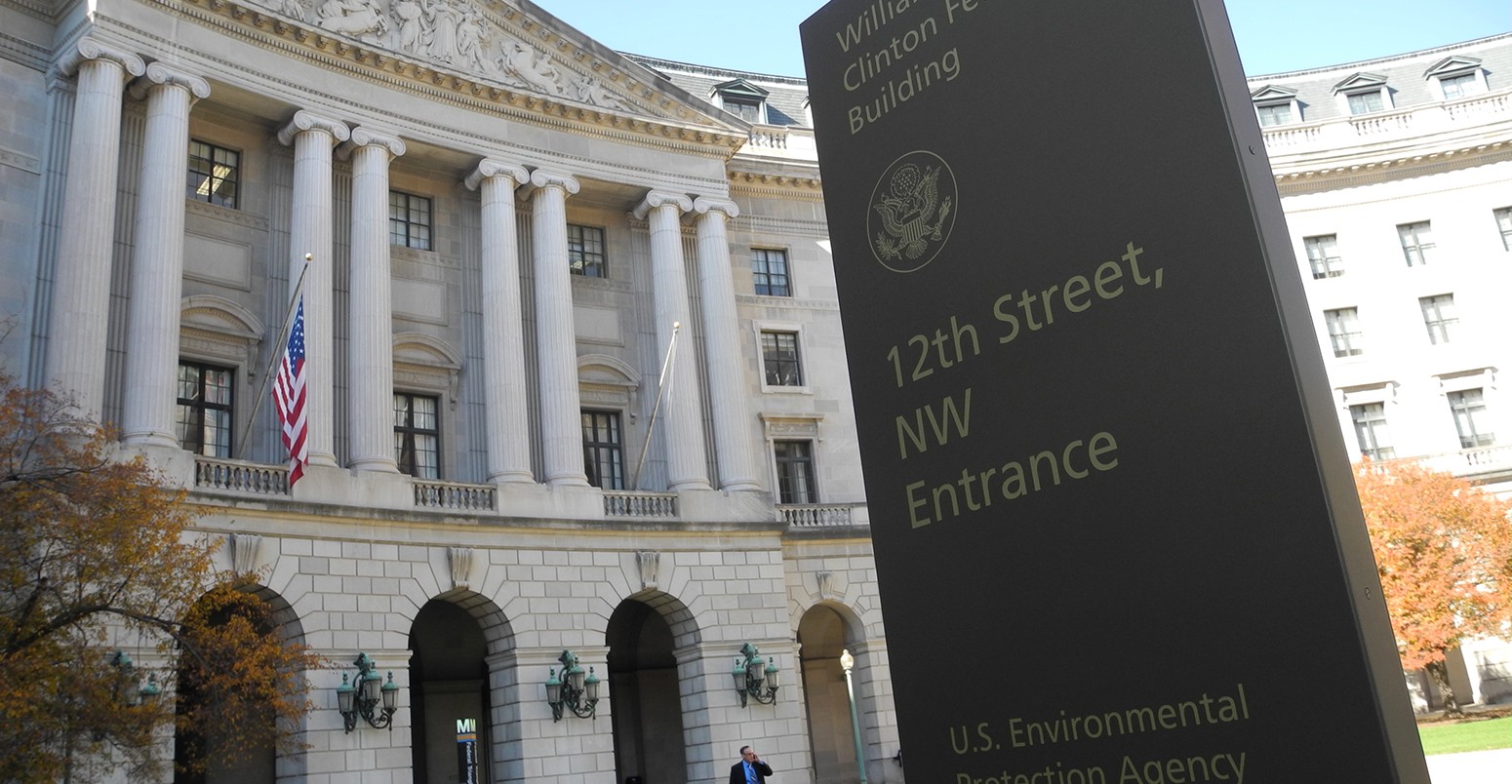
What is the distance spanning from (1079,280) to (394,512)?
87.7ft

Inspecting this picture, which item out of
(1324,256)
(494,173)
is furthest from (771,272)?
(1324,256)

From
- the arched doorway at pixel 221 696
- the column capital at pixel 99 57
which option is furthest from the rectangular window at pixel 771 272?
the arched doorway at pixel 221 696

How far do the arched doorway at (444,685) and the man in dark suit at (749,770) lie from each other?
1176cm

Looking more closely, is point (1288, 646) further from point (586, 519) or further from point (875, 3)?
point (586, 519)

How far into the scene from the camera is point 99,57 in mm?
27344

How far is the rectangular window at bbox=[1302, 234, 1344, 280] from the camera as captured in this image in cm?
4900

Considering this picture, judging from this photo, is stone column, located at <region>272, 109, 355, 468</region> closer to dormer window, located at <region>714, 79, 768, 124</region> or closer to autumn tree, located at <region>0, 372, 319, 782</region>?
autumn tree, located at <region>0, 372, 319, 782</region>

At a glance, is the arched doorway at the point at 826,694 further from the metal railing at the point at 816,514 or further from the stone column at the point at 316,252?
the stone column at the point at 316,252

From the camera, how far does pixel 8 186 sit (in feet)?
89.4

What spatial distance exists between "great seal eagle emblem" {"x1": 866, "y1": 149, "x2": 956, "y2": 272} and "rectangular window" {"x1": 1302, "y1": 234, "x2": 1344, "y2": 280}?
4900 centimetres

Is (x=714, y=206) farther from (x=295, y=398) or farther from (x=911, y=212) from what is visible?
(x=911, y=212)

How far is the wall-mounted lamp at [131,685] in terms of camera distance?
19250mm

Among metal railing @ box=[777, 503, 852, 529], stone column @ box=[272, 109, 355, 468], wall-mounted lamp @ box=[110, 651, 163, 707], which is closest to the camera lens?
wall-mounted lamp @ box=[110, 651, 163, 707]

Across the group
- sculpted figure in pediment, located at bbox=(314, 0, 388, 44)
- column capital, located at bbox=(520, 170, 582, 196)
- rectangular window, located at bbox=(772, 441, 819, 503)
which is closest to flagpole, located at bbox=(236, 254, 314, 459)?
sculpted figure in pediment, located at bbox=(314, 0, 388, 44)
